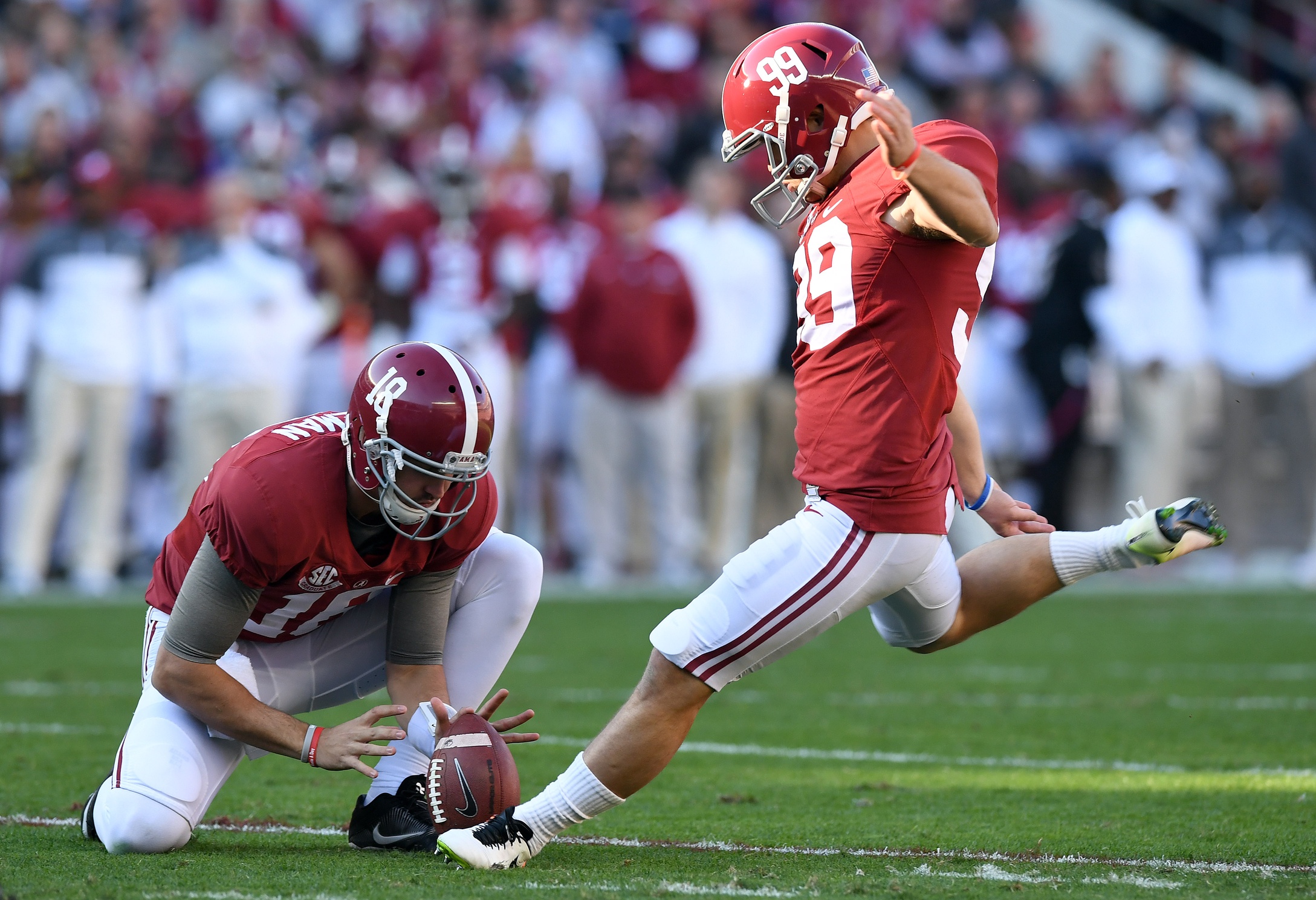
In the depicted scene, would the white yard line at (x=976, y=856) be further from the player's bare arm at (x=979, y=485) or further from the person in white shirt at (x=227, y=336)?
the person in white shirt at (x=227, y=336)

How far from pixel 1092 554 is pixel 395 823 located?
1.72 meters

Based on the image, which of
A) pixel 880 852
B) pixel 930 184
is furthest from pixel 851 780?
pixel 930 184

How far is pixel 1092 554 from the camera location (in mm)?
4004

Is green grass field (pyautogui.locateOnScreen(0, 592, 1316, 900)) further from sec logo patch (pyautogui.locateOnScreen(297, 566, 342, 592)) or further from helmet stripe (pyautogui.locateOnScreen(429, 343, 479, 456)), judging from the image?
helmet stripe (pyautogui.locateOnScreen(429, 343, 479, 456))

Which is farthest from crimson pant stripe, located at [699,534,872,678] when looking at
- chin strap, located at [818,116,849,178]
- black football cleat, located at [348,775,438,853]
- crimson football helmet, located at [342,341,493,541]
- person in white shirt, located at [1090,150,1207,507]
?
person in white shirt, located at [1090,150,1207,507]

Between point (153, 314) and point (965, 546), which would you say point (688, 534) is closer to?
point (965, 546)

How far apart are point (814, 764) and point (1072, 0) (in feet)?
45.7

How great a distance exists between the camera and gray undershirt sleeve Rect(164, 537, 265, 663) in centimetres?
367

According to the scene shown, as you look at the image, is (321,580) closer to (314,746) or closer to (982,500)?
(314,746)

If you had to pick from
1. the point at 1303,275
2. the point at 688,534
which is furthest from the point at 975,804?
the point at 1303,275

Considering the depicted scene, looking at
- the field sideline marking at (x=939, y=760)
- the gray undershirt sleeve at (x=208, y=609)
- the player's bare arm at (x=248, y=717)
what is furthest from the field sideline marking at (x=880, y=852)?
the field sideline marking at (x=939, y=760)

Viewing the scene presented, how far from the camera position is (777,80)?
3.76 m

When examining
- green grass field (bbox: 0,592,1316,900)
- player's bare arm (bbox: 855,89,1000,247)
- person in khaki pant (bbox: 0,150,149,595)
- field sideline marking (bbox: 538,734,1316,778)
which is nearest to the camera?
player's bare arm (bbox: 855,89,1000,247)

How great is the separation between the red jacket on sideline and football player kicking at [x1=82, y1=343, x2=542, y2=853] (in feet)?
20.5
